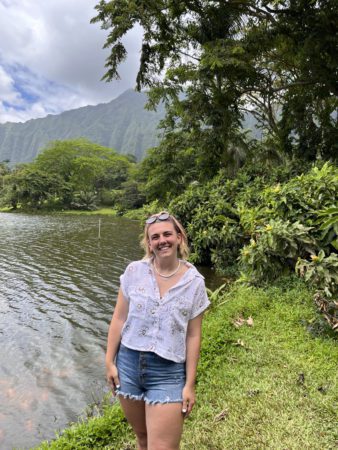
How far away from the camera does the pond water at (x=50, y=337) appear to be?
467 centimetres

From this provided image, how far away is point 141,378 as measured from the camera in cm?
207

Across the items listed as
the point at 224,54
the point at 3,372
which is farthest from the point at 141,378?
the point at 224,54

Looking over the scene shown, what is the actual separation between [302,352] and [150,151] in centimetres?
1802

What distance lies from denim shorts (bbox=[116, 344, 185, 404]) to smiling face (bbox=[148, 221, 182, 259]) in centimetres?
61

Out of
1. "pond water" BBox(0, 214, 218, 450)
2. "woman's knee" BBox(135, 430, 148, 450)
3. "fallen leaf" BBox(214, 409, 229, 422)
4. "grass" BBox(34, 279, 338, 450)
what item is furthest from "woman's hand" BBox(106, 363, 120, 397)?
"pond water" BBox(0, 214, 218, 450)

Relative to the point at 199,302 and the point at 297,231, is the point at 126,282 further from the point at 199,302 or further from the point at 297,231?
the point at 297,231

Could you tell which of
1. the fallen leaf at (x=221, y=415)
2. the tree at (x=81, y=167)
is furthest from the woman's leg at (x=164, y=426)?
the tree at (x=81, y=167)

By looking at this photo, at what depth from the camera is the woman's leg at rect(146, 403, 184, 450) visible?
1948 millimetres

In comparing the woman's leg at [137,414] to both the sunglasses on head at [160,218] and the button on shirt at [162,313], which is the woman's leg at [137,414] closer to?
the button on shirt at [162,313]

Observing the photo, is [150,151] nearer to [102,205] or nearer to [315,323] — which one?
[315,323]

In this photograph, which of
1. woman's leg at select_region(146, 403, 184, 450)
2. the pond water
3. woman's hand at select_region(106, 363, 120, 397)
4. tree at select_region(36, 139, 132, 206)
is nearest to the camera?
woman's leg at select_region(146, 403, 184, 450)

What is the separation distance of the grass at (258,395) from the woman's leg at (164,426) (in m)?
1.11

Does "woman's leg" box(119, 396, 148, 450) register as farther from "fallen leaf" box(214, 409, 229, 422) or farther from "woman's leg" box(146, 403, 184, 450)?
"fallen leaf" box(214, 409, 229, 422)

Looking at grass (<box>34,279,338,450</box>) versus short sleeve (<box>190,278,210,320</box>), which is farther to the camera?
grass (<box>34,279,338,450</box>)
